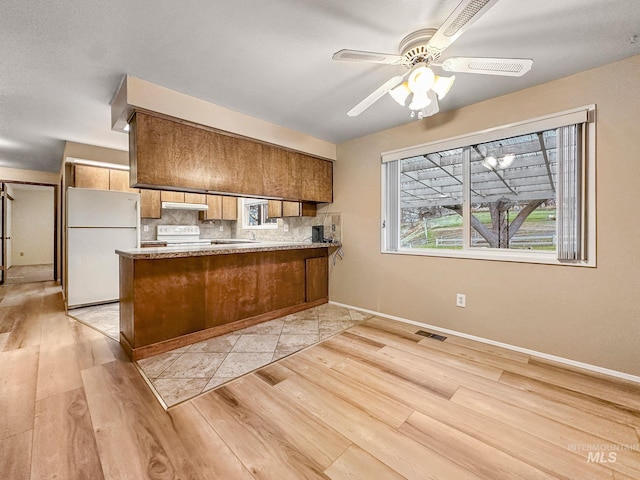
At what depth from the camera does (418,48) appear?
5.26ft

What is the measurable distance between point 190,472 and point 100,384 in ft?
3.94

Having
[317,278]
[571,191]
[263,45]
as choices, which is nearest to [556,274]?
[571,191]

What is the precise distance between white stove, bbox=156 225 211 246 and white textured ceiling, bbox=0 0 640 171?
2494 mm

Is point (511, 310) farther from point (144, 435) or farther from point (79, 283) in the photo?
point (79, 283)

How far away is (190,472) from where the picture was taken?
121 centimetres

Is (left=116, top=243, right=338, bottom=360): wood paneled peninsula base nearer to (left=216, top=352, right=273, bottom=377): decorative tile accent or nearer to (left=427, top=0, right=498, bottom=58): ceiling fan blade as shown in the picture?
(left=216, top=352, right=273, bottom=377): decorative tile accent

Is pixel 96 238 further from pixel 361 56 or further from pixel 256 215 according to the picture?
pixel 361 56

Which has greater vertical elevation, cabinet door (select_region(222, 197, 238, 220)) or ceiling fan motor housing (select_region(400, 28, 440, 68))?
ceiling fan motor housing (select_region(400, 28, 440, 68))

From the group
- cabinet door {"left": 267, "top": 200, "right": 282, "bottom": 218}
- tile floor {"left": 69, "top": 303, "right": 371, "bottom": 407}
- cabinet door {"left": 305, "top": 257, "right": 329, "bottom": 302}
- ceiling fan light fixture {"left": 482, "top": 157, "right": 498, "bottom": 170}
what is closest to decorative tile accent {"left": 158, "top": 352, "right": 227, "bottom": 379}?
tile floor {"left": 69, "top": 303, "right": 371, "bottom": 407}

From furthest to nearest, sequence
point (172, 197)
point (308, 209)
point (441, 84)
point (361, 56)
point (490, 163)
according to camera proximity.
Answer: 1. point (172, 197)
2. point (308, 209)
3. point (490, 163)
4. point (441, 84)
5. point (361, 56)

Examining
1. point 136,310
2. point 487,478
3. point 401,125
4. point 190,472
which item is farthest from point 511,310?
point 136,310

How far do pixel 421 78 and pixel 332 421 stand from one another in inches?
82.3

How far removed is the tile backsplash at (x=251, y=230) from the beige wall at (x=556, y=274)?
0.80 meters

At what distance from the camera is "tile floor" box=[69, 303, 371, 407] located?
6.31 ft
